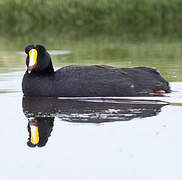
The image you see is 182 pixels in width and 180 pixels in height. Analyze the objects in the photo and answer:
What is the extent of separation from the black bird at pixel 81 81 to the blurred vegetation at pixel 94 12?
506 inches

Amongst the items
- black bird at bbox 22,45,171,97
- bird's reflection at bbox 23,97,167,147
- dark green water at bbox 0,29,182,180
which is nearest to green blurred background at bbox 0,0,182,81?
dark green water at bbox 0,29,182,180

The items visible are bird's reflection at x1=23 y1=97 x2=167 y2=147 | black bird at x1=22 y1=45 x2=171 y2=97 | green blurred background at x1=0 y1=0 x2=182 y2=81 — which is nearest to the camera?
bird's reflection at x1=23 y1=97 x2=167 y2=147

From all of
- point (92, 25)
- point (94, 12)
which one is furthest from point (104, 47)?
point (92, 25)

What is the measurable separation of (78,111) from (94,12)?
14.6m

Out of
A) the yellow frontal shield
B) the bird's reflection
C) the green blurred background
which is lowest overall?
the green blurred background

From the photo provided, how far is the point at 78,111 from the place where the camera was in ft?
21.9

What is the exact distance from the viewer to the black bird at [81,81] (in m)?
7.37

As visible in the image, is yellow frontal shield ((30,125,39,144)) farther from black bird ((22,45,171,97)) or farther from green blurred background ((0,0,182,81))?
green blurred background ((0,0,182,81))

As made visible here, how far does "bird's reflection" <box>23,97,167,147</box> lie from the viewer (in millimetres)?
6012

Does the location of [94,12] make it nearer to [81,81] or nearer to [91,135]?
[81,81]

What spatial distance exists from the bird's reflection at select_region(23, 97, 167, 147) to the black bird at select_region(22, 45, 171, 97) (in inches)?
4.9

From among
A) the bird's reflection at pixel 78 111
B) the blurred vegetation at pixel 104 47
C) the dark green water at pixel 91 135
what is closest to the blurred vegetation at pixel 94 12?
the blurred vegetation at pixel 104 47

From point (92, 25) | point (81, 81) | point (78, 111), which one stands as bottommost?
point (92, 25)

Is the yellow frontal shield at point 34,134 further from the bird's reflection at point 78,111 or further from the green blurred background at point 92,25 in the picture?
the green blurred background at point 92,25
